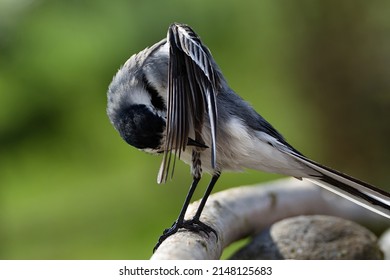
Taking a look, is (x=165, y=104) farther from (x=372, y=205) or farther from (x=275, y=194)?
(x=275, y=194)

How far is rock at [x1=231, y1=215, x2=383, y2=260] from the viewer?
7.34ft

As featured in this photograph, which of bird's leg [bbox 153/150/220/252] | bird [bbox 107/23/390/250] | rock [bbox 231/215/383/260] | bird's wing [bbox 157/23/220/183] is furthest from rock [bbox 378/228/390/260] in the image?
bird's wing [bbox 157/23/220/183]

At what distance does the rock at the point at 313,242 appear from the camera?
7.34 ft

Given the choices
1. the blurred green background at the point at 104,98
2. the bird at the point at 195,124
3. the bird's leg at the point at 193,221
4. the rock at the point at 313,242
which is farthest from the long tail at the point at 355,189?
the blurred green background at the point at 104,98

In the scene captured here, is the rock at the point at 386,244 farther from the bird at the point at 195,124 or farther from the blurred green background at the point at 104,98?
the bird at the point at 195,124

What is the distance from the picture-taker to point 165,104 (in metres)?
1.63

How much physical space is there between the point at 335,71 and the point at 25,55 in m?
2.13

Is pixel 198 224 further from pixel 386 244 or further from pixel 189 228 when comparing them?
pixel 386 244

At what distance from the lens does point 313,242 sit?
226 centimetres

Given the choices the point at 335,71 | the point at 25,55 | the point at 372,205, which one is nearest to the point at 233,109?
the point at 372,205

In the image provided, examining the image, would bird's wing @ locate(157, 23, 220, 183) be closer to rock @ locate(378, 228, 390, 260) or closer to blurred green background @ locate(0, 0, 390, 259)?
rock @ locate(378, 228, 390, 260)

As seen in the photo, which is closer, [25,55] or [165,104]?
[165,104]

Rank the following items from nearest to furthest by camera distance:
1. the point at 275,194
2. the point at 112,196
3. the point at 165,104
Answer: the point at 165,104
the point at 275,194
the point at 112,196
